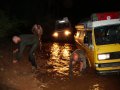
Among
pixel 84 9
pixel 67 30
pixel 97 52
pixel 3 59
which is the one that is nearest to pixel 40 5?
pixel 84 9

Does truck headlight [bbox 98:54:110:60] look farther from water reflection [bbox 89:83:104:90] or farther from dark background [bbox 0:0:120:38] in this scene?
dark background [bbox 0:0:120:38]

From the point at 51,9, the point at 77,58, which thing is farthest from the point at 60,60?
the point at 51,9

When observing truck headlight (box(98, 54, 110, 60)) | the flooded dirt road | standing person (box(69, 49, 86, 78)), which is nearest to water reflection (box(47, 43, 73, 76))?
the flooded dirt road

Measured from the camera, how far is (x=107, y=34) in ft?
43.3

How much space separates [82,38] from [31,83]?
12.4ft

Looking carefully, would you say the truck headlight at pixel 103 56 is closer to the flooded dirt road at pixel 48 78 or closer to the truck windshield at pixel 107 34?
the truck windshield at pixel 107 34

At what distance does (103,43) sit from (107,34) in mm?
606

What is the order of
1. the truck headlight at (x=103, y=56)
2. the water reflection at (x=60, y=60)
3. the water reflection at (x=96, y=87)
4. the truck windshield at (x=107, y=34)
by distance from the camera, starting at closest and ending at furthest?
the water reflection at (x=96, y=87) < the truck headlight at (x=103, y=56) < the truck windshield at (x=107, y=34) < the water reflection at (x=60, y=60)

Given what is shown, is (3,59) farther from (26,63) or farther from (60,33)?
(60,33)

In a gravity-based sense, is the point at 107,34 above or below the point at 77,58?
above

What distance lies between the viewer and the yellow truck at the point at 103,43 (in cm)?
1238

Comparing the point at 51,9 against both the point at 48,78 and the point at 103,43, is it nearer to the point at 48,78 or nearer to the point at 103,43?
the point at 48,78

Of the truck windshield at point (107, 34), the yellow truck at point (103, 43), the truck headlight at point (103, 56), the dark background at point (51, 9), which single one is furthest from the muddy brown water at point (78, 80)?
the dark background at point (51, 9)

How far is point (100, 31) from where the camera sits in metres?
13.2
